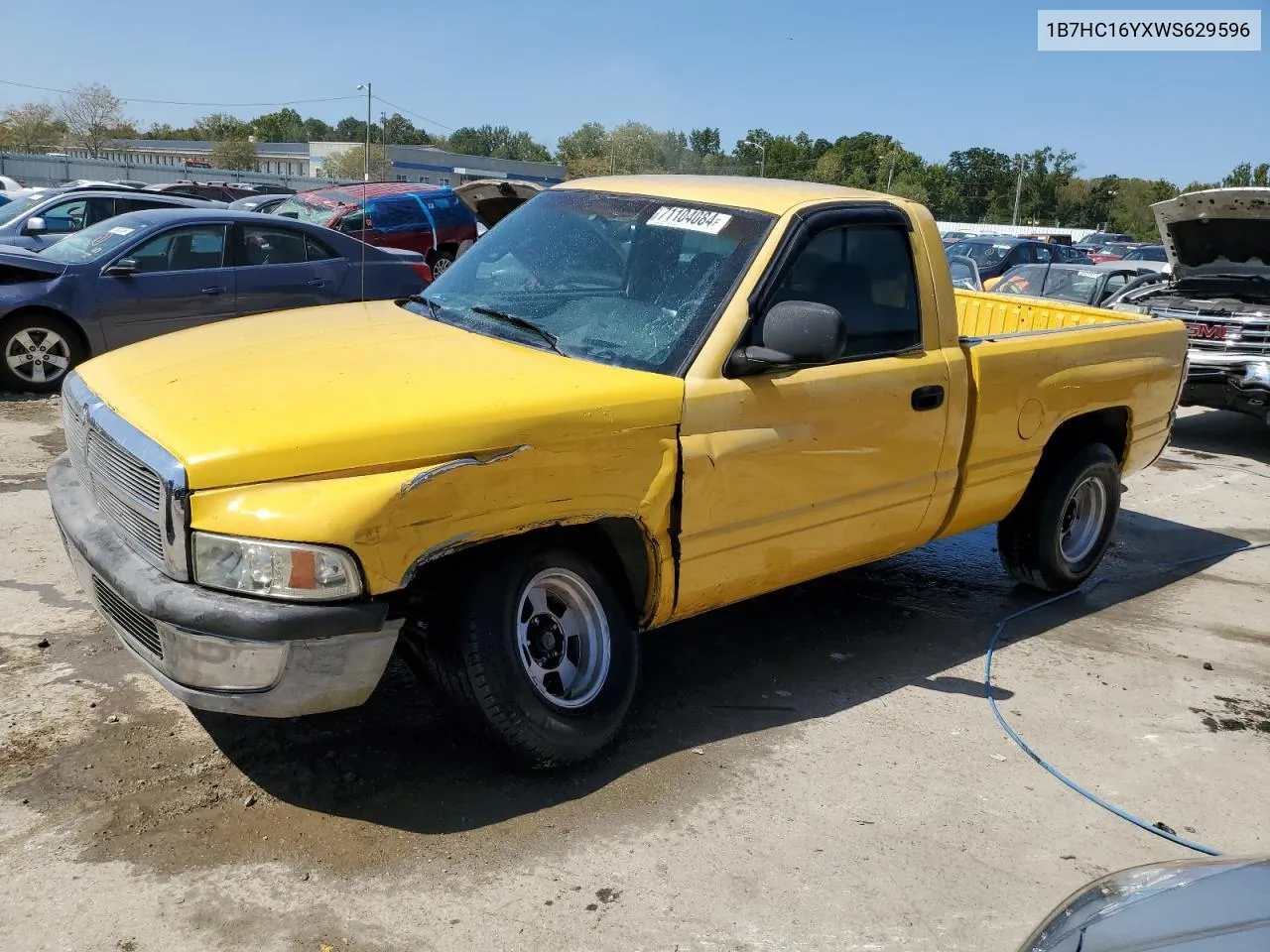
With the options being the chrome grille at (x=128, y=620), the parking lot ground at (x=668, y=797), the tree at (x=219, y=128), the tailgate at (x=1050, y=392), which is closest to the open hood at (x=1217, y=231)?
the tailgate at (x=1050, y=392)

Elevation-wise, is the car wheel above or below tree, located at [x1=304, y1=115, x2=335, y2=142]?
below

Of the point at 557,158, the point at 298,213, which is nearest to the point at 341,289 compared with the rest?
the point at 298,213

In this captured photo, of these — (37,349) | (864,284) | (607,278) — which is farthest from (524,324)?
(37,349)

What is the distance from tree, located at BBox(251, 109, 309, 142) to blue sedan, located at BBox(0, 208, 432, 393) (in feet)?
418

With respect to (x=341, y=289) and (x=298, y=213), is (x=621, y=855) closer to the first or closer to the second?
(x=341, y=289)

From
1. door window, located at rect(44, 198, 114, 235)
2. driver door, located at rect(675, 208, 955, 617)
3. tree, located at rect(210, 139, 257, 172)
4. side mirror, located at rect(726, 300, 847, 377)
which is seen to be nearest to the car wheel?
door window, located at rect(44, 198, 114, 235)

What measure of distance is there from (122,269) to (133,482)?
6668mm

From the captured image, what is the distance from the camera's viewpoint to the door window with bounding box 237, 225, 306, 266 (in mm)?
9867

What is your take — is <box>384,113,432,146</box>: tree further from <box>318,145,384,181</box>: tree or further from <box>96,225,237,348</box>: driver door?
<box>96,225,237,348</box>: driver door

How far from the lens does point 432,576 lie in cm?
348

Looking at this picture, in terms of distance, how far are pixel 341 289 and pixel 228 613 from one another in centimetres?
787

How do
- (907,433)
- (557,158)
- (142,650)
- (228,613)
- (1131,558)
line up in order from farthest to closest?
(557,158) < (1131,558) < (907,433) < (142,650) < (228,613)

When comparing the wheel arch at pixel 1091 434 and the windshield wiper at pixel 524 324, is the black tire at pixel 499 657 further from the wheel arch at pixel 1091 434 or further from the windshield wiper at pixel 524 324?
the wheel arch at pixel 1091 434

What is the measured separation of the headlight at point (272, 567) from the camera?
3.01 m
